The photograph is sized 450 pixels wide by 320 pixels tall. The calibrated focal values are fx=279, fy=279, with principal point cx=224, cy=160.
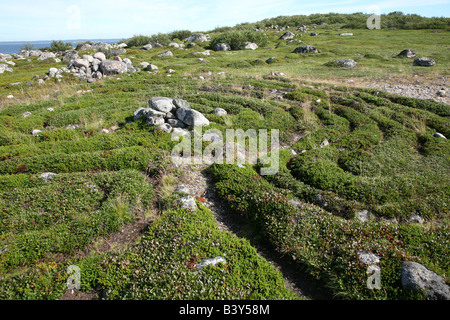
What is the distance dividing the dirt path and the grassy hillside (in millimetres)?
231

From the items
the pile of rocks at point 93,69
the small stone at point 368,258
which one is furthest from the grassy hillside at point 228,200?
the pile of rocks at point 93,69

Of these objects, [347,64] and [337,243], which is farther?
[347,64]

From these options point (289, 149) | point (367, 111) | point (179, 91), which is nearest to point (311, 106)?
point (367, 111)

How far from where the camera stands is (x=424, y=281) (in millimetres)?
7105

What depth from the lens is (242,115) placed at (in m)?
19.9

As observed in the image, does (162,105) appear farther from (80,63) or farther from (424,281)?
(80,63)

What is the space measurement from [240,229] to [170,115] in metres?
10.7

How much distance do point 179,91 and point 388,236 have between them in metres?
21.8

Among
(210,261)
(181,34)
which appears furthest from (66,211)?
(181,34)

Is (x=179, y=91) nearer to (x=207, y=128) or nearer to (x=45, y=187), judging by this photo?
(x=207, y=128)

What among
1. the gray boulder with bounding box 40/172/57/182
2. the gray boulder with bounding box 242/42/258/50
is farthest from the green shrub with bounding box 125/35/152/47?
the gray boulder with bounding box 40/172/57/182

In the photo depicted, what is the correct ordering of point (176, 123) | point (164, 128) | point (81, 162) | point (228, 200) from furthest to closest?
point (176, 123), point (164, 128), point (81, 162), point (228, 200)

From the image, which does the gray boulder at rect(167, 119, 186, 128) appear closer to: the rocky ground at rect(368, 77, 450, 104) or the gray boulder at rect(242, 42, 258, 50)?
the rocky ground at rect(368, 77, 450, 104)

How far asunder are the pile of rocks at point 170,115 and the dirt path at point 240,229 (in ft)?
15.1
